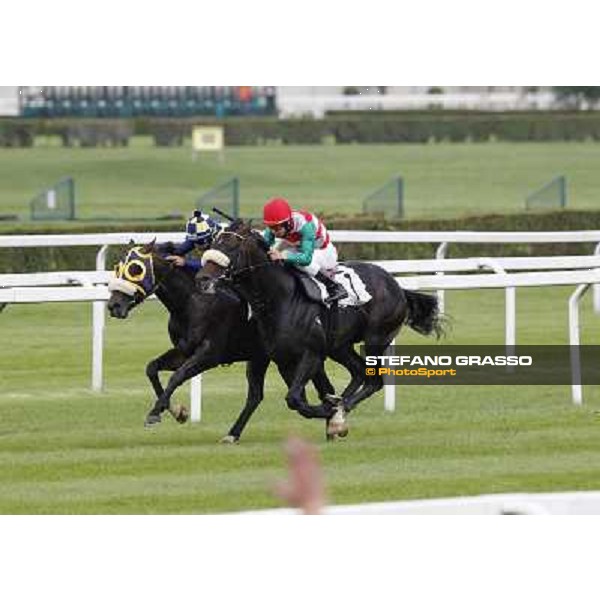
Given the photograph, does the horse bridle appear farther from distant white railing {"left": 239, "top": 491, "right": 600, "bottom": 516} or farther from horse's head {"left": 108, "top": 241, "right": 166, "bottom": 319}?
distant white railing {"left": 239, "top": 491, "right": 600, "bottom": 516}

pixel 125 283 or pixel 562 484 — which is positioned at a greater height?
pixel 125 283

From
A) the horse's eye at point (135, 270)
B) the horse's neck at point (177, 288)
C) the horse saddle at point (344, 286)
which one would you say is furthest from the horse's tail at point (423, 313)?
the horse's eye at point (135, 270)

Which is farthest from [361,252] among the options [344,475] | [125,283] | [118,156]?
[118,156]

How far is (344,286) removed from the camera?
11.5m

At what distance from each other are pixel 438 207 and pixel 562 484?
25.8 m

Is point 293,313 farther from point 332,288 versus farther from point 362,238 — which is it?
point 362,238

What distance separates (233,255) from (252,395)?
2.51 feet

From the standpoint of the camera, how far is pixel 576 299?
12.6 m

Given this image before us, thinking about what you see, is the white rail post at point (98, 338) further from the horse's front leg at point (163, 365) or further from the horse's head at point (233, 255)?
the horse's head at point (233, 255)

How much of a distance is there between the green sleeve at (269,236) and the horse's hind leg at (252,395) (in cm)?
58

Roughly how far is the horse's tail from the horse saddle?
0.57 metres

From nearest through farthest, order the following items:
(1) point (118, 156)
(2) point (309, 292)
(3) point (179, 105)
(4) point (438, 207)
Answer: (2) point (309, 292) → (4) point (438, 207) → (1) point (118, 156) → (3) point (179, 105)

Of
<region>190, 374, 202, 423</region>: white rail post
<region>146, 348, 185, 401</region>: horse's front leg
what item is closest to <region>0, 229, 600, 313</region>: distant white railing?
<region>190, 374, 202, 423</region>: white rail post

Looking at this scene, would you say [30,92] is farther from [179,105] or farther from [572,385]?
[572,385]
